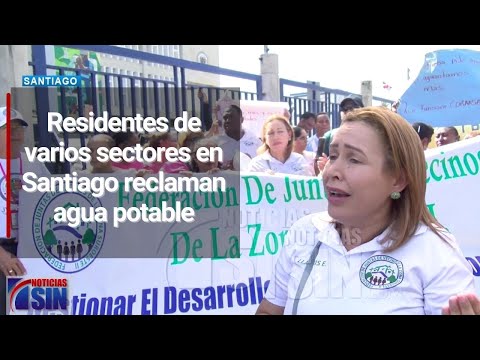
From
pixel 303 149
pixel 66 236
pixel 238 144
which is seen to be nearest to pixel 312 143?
pixel 303 149

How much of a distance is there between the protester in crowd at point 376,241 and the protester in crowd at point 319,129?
3.78 ft

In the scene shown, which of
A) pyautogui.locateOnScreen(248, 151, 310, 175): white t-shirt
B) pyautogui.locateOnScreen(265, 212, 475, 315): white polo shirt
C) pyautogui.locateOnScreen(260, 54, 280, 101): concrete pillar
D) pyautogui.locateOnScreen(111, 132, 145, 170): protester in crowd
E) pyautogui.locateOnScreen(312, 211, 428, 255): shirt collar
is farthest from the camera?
pyautogui.locateOnScreen(248, 151, 310, 175): white t-shirt

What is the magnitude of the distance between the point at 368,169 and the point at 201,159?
0.99 m

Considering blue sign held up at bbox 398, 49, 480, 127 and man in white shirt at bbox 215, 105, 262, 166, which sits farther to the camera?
blue sign held up at bbox 398, 49, 480, 127

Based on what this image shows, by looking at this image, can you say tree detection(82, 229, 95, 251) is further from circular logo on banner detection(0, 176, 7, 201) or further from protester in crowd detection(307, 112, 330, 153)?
protester in crowd detection(307, 112, 330, 153)

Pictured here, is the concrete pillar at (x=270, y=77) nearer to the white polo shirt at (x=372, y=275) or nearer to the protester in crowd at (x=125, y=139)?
the protester in crowd at (x=125, y=139)

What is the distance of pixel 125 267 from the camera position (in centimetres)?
254

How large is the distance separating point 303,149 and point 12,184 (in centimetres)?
153

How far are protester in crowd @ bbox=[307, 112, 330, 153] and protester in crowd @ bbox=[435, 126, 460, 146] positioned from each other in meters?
0.62

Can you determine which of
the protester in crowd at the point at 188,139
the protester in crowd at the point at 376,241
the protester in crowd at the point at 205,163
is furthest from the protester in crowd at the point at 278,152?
the protester in crowd at the point at 376,241

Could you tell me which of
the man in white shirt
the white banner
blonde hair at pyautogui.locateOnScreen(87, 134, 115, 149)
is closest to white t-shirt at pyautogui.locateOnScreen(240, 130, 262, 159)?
the man in white shirt

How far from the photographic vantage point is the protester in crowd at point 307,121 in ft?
9.21

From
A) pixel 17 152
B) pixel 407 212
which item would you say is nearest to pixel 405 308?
pixel 407 212

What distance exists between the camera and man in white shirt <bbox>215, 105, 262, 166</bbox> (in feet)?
7.69
